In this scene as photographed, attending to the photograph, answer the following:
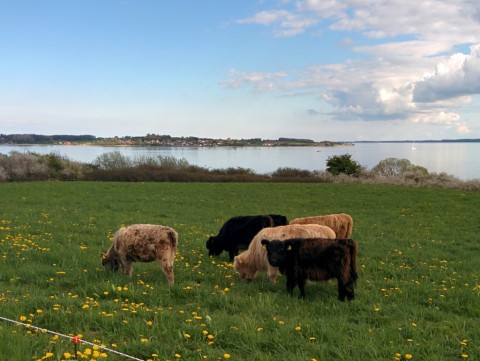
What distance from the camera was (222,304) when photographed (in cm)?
759

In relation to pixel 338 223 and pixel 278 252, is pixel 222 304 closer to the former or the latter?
pixel 278 252

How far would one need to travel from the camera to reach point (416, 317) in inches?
286

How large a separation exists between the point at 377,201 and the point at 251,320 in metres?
25.3

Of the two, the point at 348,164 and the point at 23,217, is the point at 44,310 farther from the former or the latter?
the point at 348,164

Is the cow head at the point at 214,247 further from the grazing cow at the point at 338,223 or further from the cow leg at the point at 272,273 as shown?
the grazing cow at the point at 338,223

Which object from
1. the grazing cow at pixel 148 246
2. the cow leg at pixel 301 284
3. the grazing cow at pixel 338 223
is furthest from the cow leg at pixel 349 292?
the grazing cow at pixel 338 223

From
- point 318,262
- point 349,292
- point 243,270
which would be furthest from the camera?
point 243,270

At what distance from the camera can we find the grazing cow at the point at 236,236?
12297 millimetres

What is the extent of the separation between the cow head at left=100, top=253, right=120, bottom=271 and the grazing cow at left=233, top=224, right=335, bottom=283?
283cm

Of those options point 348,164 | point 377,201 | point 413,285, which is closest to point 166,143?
point 348,164

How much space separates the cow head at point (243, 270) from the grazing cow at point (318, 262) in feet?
4.30

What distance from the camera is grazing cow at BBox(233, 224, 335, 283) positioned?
9.74m

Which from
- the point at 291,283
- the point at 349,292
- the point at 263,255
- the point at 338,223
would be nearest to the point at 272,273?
the point at 263,255

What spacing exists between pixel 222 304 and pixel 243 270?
95.0 inches
